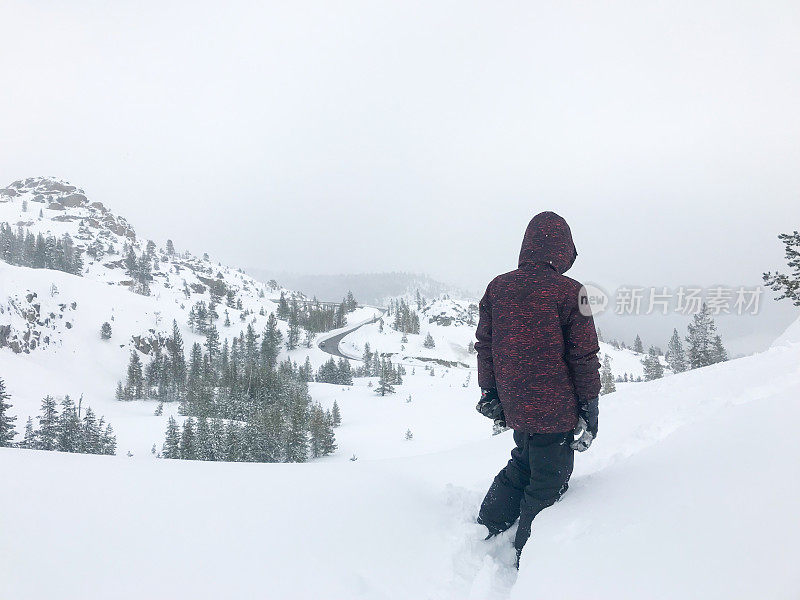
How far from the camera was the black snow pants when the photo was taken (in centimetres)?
320

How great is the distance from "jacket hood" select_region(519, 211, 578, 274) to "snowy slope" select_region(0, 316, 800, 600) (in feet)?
5.90

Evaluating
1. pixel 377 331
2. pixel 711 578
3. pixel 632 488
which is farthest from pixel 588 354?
pixel 377 331

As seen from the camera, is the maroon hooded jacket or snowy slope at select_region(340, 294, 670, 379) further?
snowy slope at select_region(340, 294, 670, 379)

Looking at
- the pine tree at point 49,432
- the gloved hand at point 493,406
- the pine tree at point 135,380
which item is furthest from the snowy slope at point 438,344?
the gloved hand at point 493,406

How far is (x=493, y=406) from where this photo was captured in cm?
362

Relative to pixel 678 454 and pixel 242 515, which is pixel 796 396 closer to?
pixel 678 454

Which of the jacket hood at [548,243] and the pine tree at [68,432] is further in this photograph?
the pine tree at [68,432]

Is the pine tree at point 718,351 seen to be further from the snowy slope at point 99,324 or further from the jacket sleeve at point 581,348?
the snowy slope at point 99,324

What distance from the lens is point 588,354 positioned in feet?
10.2

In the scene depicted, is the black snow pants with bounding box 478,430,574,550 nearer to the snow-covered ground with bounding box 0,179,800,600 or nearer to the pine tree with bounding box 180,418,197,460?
the snow-covered ground with bounding box 0,179,800,600

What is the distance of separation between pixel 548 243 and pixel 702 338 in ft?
111

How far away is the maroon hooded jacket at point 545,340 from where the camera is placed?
10.1 feet

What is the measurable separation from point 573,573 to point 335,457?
3935 centimetres

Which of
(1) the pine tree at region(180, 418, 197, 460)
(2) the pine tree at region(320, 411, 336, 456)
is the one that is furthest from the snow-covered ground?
(2) the pine tree at region(320, 411, 336, 456)
